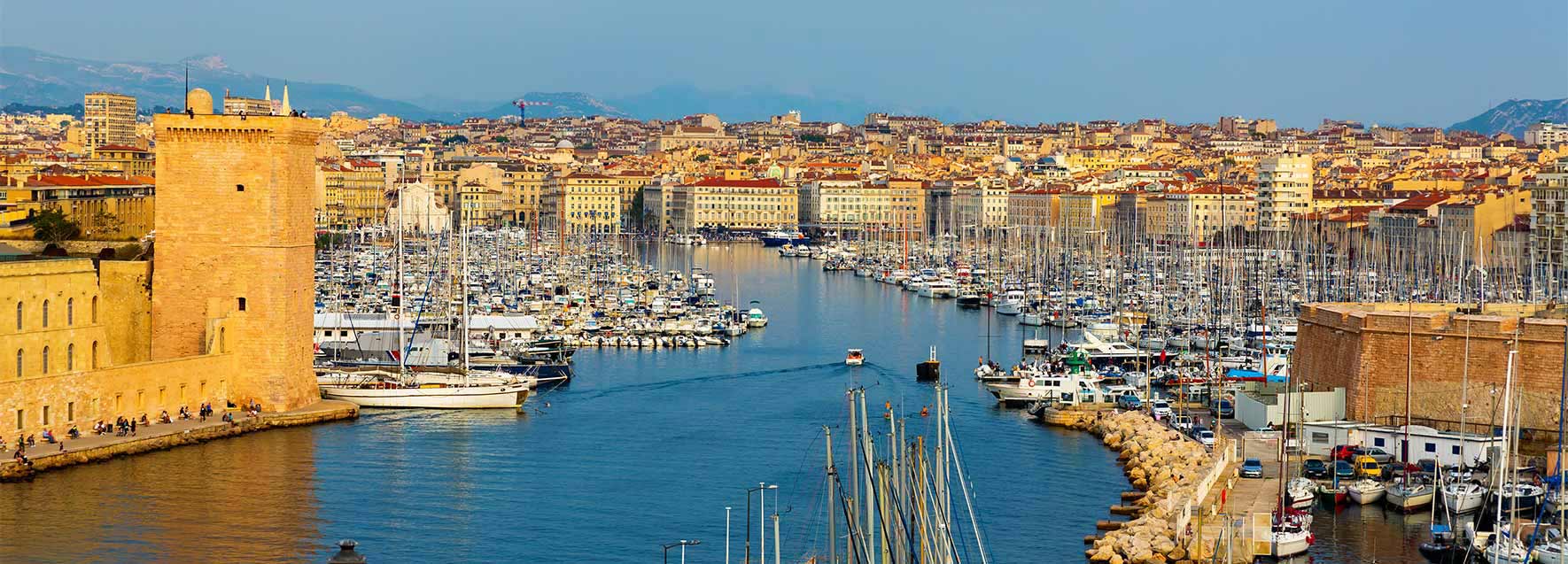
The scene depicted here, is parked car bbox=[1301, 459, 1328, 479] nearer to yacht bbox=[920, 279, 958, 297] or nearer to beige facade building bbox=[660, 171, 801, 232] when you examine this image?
yacht bbox=[920, 279, 958, 297]

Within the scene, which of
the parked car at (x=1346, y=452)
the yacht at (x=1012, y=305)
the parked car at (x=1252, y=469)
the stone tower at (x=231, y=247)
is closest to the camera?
the parked car at (x=1252, y=469)

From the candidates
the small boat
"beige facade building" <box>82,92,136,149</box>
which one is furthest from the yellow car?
"beige facade building" <box>82,92,136,149</box>

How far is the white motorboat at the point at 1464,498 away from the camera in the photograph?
1656 cm

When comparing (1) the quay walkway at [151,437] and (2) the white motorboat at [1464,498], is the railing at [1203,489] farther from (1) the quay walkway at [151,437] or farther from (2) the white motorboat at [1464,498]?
(1) the quay walkway at [151,437]

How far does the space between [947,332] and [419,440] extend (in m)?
15.7

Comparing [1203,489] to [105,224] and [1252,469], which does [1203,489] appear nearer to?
[1252,469]

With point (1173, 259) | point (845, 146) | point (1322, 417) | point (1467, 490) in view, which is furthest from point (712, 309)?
point (845, 146)

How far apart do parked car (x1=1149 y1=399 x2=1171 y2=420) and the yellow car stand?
395cm

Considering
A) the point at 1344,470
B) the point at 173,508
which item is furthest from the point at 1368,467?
the point at 173,508

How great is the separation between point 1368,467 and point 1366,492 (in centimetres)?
68

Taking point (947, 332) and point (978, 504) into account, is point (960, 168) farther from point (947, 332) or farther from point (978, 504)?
point (978, 504)

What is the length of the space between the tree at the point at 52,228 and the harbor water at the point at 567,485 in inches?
290

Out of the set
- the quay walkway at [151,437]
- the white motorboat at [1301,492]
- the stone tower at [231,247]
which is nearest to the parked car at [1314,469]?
the white motorboat at [1301,492]

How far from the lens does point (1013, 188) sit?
78.7m
